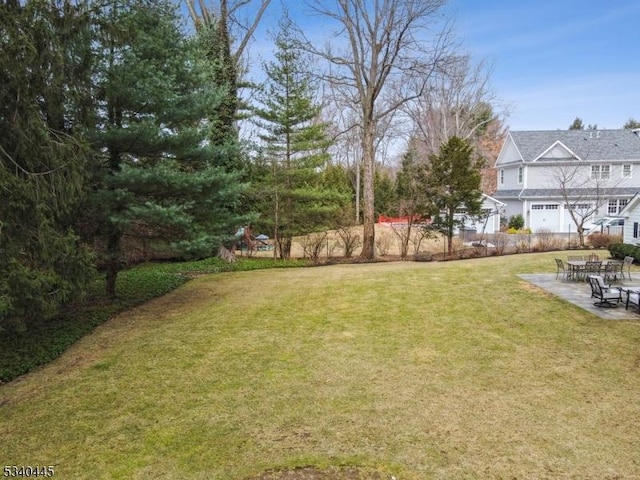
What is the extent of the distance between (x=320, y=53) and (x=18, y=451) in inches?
731

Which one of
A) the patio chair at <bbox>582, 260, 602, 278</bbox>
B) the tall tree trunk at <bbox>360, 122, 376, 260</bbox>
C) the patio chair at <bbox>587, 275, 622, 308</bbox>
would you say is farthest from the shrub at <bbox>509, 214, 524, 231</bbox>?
the patio chair at <bbox>587, 275, 622, 308</bbox>

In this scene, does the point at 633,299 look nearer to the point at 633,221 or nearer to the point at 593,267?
the point at 593,267

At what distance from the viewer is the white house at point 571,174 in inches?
1064

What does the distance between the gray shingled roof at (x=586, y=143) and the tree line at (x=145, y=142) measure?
43.9 ft

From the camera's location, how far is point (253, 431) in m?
4.75

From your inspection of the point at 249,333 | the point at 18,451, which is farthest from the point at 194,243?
the point at 18,451

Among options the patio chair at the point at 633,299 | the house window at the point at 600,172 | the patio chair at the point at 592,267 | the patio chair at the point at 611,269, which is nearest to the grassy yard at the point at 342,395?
the patio chair at the point at 633,299

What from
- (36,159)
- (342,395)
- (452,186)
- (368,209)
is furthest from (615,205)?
(36,159)

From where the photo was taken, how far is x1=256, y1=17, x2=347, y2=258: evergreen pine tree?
18.4 metres

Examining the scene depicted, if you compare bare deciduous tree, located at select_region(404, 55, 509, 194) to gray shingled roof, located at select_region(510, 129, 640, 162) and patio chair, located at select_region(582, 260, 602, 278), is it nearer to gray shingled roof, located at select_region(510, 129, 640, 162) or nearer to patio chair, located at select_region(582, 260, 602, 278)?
gray shingled roof, located at select_region(510, 129, 640, 162)

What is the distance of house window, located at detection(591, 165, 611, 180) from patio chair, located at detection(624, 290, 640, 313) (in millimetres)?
21722

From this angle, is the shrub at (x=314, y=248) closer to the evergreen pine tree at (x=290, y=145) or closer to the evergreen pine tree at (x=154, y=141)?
the evergreen pine tree at (x=290, y=145)

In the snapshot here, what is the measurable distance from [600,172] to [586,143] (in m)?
2.62

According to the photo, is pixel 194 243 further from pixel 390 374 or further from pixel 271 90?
pixel 271 90
